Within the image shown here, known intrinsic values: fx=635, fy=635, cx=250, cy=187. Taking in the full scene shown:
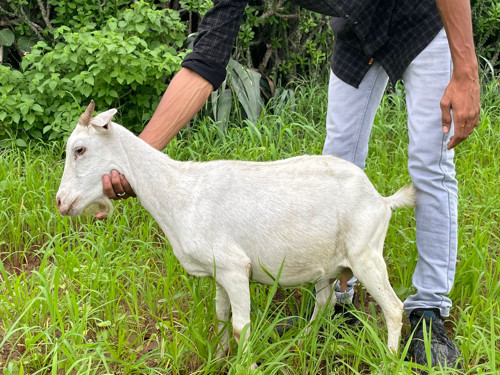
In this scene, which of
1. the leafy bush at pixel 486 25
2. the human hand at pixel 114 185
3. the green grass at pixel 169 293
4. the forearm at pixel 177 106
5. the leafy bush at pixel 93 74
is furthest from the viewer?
the leafy bush at pixel 486 25

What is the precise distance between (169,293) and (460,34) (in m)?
1.91

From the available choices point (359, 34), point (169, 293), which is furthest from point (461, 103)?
point (169, 293)

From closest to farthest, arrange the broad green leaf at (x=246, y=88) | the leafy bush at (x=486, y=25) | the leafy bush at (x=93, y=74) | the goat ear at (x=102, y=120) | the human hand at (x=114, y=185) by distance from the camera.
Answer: the goat ear at (x=102, y=120), the human hand at (x=114, y=185), the leafy bush at (x=93, y=74), the broad green leaf at (x=246, y=88), the leafy bush at (x=486, y=25)

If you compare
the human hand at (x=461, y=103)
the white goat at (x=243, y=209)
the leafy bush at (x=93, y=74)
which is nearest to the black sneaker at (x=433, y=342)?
the white goat at (x=243, y=209)

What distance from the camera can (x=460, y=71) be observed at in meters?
2.71

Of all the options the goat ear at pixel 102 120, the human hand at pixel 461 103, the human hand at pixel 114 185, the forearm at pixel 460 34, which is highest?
the forearm at pixel 460 34

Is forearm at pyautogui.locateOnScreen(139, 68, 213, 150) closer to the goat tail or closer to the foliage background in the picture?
the goat tail

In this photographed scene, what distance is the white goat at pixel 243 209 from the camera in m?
2.68

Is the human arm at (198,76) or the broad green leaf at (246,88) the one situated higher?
the human arm at (198,76)

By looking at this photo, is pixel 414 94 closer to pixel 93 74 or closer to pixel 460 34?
pixel 460 34

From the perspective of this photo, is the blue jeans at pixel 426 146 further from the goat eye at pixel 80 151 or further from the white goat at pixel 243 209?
the goat eye at pixel 80 151

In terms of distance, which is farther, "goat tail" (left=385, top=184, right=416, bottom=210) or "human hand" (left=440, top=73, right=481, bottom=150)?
"goat tail" (left=385, top=184, right=416, bottom=210)

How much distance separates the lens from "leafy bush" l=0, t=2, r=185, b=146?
5000 mm

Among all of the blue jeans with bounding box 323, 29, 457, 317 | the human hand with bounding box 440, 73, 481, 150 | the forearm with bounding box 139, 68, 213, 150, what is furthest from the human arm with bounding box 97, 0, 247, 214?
the human hand with bounding box 440, 73, 481, 150
